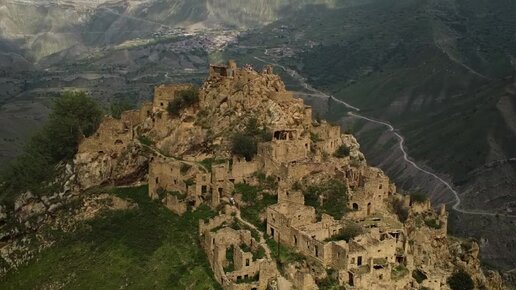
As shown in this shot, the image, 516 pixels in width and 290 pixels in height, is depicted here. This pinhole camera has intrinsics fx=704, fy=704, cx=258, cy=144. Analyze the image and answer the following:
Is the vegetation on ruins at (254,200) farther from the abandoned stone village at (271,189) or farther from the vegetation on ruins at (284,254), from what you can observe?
the vegetation on ruins at (284,254)

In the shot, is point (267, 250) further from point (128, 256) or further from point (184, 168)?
point (184, 168)

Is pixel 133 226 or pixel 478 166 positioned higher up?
pixel 133 226

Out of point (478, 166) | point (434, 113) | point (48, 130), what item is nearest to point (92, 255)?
point (48, 130)

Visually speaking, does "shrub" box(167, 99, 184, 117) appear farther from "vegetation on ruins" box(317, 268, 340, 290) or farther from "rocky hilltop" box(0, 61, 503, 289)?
"vegetation on ruins" box(317, 268, 340, 290)

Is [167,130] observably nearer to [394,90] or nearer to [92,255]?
[92,255]

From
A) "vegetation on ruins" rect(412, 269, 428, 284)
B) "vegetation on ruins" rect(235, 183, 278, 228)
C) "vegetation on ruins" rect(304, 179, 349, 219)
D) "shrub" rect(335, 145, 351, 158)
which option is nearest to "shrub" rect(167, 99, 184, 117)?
"vegetation on ruins" rect(235, 183, 278, 228)

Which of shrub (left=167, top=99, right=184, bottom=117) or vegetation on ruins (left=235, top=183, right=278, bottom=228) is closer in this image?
Result: vegetation on ruins (left=235, top=183, right=278, bottom=228)
